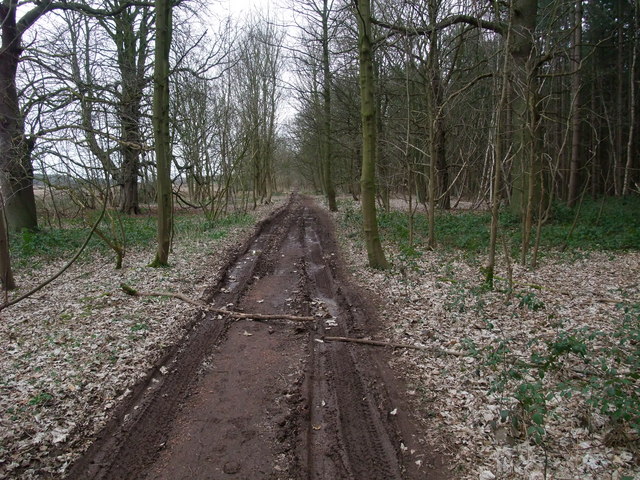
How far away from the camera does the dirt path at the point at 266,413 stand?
3.40 m

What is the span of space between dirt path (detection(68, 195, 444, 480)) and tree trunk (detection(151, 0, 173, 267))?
4209mm

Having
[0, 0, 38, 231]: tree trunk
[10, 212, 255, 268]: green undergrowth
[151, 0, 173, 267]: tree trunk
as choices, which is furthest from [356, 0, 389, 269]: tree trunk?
[0, 0, 38, 231]: tree trunk

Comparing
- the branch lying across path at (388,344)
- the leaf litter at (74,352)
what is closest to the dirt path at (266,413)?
the branch lying across path at (388,344)

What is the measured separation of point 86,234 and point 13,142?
13.2 feet

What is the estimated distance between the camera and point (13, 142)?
11.2 meters

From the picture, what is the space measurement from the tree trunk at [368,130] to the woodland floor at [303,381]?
3.90ft

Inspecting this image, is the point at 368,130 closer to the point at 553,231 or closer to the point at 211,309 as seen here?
the point at 211,309

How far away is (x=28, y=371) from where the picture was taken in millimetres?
4984

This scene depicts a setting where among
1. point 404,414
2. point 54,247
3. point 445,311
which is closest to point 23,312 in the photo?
point 54,247

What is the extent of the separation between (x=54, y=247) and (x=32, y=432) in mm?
10515

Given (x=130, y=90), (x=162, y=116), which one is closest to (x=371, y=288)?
(x=162, y=116)

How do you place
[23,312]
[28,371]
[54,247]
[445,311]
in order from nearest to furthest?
[28,371], [445,311], [23,312], [54,247]

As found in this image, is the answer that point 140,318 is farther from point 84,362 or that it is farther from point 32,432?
point 32,432

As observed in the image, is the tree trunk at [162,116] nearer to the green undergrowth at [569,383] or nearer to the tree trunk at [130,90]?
the tree trunk at [130,90]
